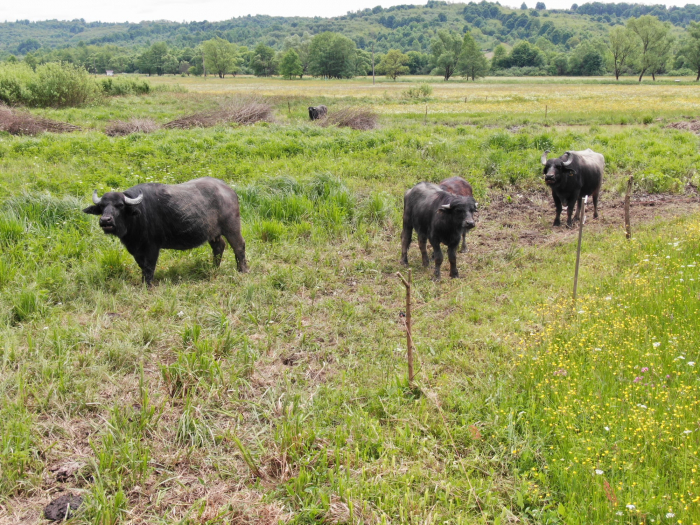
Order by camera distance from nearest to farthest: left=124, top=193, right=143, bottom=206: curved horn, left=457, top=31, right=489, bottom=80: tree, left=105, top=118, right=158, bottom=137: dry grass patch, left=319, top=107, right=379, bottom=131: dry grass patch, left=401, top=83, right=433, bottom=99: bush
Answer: left=124, top=193, right=143, bottom=206: curved horn → left=105, top=118, right=158, bottom=137: dry grass patch → left=319, top=107, right=379, bottom=131: dry grass patch → left=401, top=83, right=433, bottom=99: bush → left=457, top=31, right=489, bottom=80: tree

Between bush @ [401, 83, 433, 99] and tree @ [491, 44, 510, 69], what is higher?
tree @ [491, 44, 510, 69]

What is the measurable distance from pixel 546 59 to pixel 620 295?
137512mm

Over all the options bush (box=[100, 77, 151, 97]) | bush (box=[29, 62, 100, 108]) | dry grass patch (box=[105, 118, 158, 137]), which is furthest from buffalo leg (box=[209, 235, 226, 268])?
bush (box=[100, 77, 151, 97])

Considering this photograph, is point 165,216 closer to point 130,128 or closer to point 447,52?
point 130,128

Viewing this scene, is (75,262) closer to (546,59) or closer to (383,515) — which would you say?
(383,515)

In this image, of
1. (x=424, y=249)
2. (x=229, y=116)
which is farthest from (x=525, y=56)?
(x=424, y=249)

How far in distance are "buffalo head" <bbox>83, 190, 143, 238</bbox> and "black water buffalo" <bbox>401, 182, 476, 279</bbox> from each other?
4.59 meters

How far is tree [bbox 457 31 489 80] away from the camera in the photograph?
9412 centimetres

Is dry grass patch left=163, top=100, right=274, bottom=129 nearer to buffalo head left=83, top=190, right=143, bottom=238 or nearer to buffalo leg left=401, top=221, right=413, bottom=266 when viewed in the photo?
buffalo head left=83, top=190, right=143, bottom=238

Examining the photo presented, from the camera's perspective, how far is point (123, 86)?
3966 centimetres

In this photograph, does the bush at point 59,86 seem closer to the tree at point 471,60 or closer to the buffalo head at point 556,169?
the buffalo head at point 556,169

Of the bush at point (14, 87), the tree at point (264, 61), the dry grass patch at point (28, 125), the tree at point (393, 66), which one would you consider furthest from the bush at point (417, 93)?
the tree at point (264, 61)

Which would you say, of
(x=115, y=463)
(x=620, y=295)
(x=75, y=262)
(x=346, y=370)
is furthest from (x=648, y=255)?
(x=75, y=262)

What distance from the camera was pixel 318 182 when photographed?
11.2m
